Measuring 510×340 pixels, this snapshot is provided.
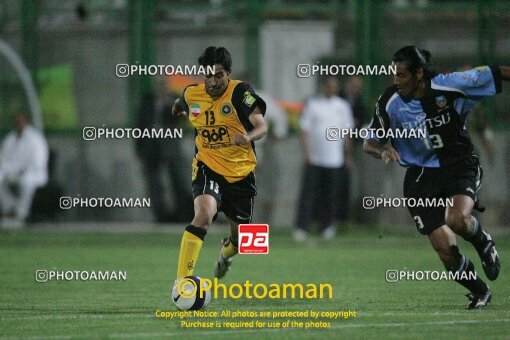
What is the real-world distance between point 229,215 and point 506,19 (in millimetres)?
9206

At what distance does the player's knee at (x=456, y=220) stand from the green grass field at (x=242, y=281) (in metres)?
0.64

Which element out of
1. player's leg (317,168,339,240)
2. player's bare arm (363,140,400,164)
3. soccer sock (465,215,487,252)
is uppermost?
player's bare arm (363,140,400,164)

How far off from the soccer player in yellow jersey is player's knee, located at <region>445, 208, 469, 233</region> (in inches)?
65.7

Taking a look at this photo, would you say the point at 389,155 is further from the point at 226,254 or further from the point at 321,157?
the point at 321,157

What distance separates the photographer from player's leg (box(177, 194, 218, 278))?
30.6ft

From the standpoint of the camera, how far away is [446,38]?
18453mm

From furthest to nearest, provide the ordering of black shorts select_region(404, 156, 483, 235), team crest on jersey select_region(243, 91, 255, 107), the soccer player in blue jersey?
team crest on jersey select_region(243, 91, 255, 107) → black shorts select_region(404, 156, 483, 235) → the soccer player in blue jersey

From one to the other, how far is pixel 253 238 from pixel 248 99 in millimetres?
1654

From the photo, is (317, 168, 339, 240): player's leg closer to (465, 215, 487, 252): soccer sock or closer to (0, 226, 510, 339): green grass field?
(0, 226, 510, 339): green grass field

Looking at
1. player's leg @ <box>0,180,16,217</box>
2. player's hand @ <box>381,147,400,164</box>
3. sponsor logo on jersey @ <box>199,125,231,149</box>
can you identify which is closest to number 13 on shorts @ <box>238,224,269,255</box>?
sponsor logo on jersey @ <box>199,125,231,149</box>

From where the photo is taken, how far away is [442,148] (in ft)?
31.2

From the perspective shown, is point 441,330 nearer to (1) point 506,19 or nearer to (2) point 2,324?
(2) point 2,324

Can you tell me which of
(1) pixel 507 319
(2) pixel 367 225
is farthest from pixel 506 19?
(1) pixel 507 319

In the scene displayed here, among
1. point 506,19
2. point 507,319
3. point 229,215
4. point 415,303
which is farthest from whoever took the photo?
point 506,19
